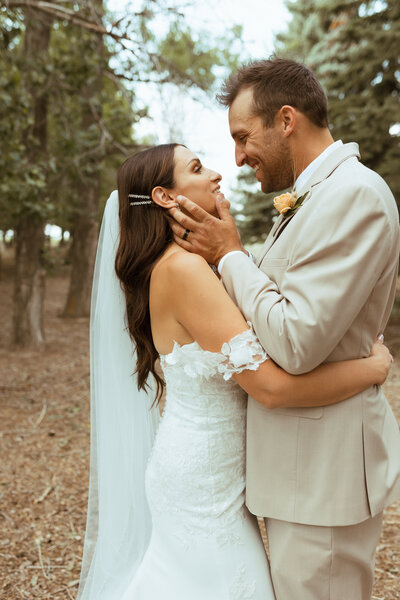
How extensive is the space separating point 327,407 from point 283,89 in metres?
1.14

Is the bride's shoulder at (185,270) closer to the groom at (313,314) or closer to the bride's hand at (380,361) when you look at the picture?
the groom at (313,314)

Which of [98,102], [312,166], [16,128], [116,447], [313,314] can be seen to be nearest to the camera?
[313,314]

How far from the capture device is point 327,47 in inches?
409

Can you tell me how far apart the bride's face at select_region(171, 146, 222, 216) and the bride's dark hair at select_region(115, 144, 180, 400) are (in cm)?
3

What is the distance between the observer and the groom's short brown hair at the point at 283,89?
1.96 metres

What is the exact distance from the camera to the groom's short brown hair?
196cm

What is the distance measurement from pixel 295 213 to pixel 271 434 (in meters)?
0.75

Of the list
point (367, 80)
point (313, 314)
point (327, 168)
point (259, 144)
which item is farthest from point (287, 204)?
point (367, 80)

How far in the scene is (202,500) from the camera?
2037 mm

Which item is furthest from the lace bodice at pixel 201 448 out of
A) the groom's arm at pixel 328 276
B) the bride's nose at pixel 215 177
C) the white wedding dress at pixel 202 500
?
the bride's nose at pixel 215 177

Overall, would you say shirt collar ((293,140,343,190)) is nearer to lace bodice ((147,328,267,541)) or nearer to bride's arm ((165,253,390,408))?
bride's arm ((165,253,390,408))

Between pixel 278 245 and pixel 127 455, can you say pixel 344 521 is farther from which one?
pixel 127 455

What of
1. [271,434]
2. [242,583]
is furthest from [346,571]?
[271,434]

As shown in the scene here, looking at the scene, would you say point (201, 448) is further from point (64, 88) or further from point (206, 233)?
point (64, 88)
